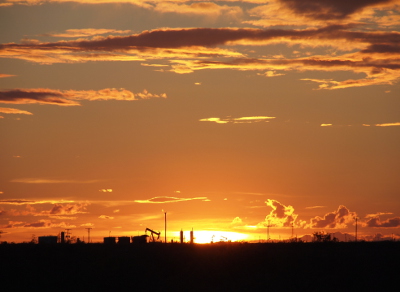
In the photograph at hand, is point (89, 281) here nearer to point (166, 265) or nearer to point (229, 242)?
point (166, 265)

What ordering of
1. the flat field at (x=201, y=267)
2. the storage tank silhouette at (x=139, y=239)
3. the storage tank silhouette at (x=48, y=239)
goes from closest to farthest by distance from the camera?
1. the flat field at (x=201, y=267)
2. the storage tank silhouette at (x=48, y=239)
3. the storage tank silhouette at (x=139, y=239)

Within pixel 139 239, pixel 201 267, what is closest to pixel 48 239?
pixel 139 239

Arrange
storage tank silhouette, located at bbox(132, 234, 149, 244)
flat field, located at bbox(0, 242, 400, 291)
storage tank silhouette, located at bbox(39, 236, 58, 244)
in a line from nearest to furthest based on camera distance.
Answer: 1. flat field, located at bbox(0, 242, 400, 291)
2. storage tank silhouette, located at bbox(39, 236, 58, 244)
3. storage tank silhouette, located at bbox(132, 234, 149, 244)

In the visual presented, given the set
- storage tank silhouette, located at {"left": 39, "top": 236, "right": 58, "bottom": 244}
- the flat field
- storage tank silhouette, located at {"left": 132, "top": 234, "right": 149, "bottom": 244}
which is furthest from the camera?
storage tank silhouette, located at {"left": 132, "top": 234, "right": 149, "bottom": 244}

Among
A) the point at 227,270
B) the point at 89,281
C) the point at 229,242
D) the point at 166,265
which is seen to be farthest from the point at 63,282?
the point at 229,242

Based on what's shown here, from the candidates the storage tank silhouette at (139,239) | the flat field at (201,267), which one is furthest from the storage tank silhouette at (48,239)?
the storage tank silhouette at (139,239)

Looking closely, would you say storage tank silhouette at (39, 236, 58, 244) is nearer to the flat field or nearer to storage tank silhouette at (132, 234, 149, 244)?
the flat field

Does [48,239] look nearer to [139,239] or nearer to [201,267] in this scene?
[139,239]

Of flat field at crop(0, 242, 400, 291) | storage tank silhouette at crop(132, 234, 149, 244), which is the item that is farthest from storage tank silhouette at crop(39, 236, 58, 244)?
storage tank silhouette at crop(132, 234, 149, 244)

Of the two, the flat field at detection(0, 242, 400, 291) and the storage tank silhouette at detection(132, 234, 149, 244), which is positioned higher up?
the storage tank silhouette at detection(132, 234, 149, 244)

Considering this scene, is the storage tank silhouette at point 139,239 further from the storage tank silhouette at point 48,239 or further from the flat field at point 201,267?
the flat field at point 201,267

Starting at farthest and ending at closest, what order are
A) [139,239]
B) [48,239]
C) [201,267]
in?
[139,239]
[48,239]
[201,267]

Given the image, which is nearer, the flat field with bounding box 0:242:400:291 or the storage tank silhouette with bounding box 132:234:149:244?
the flat field with bounding box 0:242:400:291

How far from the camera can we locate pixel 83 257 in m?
85.2
